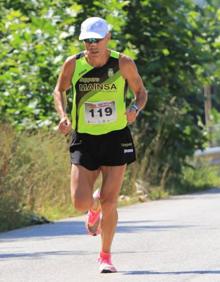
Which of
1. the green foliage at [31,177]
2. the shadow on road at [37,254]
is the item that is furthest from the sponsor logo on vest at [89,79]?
the green foliage at [31,177]

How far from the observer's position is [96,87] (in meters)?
9.74

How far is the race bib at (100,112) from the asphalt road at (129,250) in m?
1.27

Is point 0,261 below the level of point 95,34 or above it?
below

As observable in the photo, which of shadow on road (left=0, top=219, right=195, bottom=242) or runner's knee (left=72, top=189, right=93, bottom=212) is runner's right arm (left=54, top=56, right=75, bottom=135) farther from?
shadow on road (left=0, top=219, right=195, bottom=242)

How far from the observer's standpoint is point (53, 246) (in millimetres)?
12422

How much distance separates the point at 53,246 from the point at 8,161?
5.01m

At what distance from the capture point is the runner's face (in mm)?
9539

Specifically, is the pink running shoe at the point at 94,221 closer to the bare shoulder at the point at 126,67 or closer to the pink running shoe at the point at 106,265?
the pink running shoe at the point at 106,265

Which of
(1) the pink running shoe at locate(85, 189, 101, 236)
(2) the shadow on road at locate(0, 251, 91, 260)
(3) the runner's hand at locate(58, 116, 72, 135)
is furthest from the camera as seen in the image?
(2) the shadow on road at locate(0, 251, 91, 260)

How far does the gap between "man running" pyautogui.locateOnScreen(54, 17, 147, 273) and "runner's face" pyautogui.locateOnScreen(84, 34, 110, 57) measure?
0.18ft

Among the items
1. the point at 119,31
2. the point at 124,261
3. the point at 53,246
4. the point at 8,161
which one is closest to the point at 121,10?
the point at 119,31

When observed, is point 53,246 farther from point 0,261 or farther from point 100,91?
point 100,91

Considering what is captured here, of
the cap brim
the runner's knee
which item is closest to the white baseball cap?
the cap brim

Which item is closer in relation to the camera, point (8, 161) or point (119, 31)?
point (8, 161)
